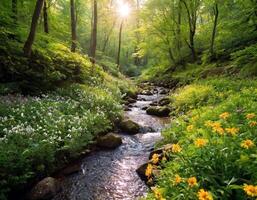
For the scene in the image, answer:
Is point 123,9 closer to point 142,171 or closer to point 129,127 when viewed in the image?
point 129,127

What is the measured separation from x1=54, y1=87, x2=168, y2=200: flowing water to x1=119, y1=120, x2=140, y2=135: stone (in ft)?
0.96

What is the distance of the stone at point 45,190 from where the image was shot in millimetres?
6312

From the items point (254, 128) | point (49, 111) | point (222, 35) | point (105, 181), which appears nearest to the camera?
point (254, 128)

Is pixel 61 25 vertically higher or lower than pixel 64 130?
higher

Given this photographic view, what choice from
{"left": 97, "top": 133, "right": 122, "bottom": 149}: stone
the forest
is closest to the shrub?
the forest

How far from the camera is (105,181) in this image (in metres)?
7.38

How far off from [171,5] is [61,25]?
38.9ft

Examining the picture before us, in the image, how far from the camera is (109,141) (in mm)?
9789

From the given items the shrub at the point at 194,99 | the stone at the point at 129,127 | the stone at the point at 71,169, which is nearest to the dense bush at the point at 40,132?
the stone at the point at 71,169

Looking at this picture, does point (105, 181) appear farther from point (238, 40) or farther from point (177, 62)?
point (177, 62)

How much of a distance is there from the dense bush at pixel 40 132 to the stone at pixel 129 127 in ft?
1.71

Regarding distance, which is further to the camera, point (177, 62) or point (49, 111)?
point (177, 62)

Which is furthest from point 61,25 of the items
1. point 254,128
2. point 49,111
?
point 254,128

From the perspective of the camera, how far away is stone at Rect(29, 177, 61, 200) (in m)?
6.31
